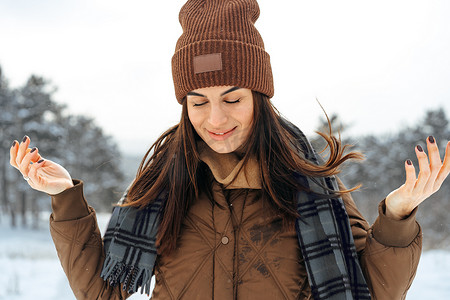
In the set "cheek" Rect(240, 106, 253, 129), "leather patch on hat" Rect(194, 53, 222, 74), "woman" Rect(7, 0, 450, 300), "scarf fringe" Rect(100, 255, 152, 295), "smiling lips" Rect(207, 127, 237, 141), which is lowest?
"scarf fringe" Rect(100, 255, 152, 295)

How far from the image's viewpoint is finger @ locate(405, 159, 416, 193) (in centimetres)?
144

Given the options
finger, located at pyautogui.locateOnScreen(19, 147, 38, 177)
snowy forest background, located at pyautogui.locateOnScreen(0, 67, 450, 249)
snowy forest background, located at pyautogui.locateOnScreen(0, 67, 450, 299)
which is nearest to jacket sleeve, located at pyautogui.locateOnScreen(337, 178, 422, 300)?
finger, located at pyautogui.locateOnScreen(19, 147, 38, 177)

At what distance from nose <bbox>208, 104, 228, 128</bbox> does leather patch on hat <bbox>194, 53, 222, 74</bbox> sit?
0.64 feet

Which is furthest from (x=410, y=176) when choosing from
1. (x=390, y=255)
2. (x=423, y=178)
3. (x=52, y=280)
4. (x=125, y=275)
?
(x=52, y=280)

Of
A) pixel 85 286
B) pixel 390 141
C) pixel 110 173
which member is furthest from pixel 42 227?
pixel 85 286

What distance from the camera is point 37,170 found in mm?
1707

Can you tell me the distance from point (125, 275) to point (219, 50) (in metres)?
1.13

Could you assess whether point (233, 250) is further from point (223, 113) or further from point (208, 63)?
point (208, 63)

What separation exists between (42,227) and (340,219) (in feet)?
81.6

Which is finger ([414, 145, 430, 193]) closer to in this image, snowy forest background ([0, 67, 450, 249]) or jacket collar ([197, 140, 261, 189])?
jacket collar ([197, 140, 261, 189])

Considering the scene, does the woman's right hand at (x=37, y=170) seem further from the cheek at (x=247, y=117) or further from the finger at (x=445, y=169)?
the finger at (x=445, y=169)

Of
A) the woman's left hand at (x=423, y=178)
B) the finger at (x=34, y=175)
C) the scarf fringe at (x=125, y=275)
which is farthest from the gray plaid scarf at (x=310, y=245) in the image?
the finger at (x=34, y=175)

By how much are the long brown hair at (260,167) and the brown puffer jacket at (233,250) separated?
0.19 ft

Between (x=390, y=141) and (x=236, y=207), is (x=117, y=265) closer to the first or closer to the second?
(x=236, y=207)
